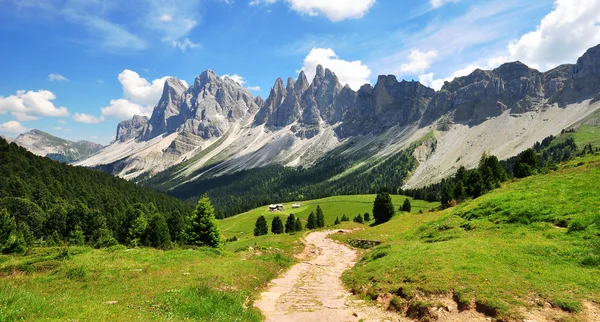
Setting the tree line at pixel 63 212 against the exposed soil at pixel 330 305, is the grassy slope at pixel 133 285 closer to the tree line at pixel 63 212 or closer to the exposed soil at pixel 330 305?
the exposed soil at pixel 330 305

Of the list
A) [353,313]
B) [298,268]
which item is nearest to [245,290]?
[353,313]

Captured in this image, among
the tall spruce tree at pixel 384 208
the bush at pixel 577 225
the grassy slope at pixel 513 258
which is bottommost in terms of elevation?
the tall spruce tree at pixel 384 208

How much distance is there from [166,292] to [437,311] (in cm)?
1669

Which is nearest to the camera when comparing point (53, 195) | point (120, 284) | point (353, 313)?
point (353, 313)

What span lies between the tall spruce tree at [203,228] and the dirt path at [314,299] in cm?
2196

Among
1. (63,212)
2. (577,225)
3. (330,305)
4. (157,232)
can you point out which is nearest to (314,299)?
(330,305)

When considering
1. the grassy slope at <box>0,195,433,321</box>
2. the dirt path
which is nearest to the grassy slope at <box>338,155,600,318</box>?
the dirt path

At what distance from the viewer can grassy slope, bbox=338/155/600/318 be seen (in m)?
16.5

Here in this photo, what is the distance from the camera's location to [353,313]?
61.5ft

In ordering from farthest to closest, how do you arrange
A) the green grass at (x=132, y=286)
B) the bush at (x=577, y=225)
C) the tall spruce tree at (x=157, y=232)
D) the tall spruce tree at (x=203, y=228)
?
the tall spruce tree at (x=157, y=232), the tall spruce tree at (x=203, y=228), the bush at (x=577, y=225), the green grass at (x=132, y=286)

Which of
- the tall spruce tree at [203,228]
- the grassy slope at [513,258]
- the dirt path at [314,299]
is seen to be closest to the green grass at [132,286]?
the dirt path at [314,299]

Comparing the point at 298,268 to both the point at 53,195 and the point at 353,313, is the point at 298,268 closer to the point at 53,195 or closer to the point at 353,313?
the point at 353,313

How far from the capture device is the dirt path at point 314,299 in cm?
1833

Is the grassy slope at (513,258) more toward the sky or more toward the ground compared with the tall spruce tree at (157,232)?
more toward the sky
